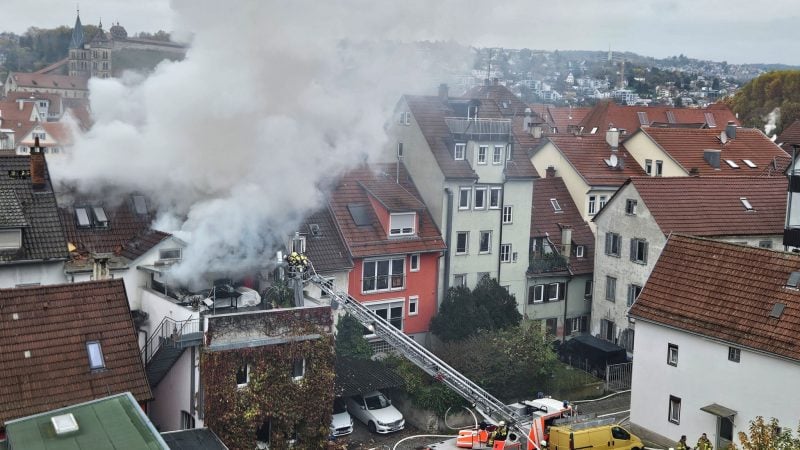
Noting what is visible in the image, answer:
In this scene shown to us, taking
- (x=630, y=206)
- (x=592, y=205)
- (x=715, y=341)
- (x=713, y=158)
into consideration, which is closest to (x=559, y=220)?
(x=592, y=205)

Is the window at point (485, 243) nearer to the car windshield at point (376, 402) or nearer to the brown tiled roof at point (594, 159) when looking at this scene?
the brown tiled roof at point (594, 159)

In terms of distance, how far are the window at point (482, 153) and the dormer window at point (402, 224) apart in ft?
15.7

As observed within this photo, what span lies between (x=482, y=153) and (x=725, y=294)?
52.4 feet

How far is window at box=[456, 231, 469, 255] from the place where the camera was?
43594 mm

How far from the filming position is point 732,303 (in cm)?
3069

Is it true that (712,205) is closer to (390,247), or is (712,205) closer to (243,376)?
(390,247)

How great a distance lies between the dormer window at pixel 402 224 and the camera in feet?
135

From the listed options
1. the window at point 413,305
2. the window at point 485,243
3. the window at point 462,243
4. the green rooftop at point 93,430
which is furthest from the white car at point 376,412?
the green rooftop at point 93,430

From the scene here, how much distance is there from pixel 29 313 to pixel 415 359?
44.4 feet

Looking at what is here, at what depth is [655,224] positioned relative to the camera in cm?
4184

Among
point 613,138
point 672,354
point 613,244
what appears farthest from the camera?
point 613,138

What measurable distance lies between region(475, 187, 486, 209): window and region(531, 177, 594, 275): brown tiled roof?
4475 millimetres

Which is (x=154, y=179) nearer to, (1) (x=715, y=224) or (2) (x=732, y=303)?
(2) (x=732, y=303)

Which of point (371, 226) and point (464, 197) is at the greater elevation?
point (464, 197)
